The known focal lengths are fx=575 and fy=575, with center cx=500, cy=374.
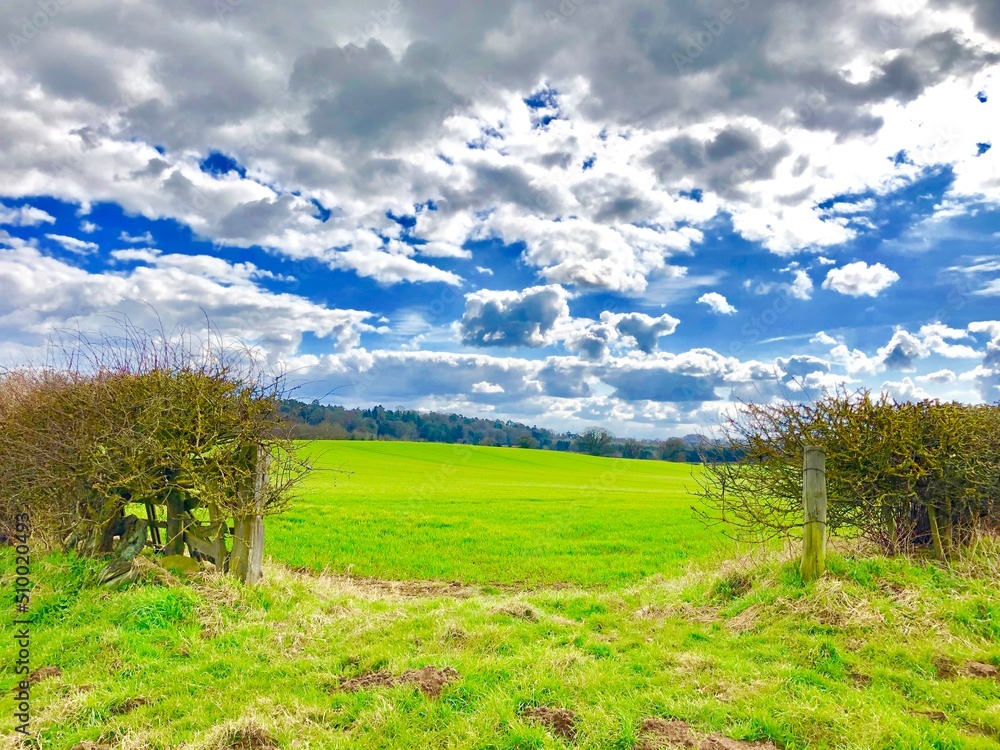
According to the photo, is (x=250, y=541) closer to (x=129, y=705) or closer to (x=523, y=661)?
(x=129, y=705)

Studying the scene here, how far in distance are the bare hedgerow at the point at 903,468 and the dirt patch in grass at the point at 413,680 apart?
603cm

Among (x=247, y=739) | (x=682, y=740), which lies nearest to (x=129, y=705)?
(x=247, y=739)

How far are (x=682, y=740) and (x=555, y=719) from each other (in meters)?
1.07

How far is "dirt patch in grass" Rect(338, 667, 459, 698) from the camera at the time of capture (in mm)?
5651

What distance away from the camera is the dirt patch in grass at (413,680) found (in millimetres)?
5651

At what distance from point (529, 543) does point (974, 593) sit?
1179cm

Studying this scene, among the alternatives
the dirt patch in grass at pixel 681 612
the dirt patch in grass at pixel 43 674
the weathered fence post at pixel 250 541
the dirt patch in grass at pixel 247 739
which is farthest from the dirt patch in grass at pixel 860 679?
the dirt patch in grass at pixel 43 674

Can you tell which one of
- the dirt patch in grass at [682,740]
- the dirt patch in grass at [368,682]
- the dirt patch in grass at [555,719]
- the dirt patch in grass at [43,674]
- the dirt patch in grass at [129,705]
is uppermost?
the dirt patch in grass at [682,740]

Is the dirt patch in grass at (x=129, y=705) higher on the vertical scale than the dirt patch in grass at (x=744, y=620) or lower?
lower

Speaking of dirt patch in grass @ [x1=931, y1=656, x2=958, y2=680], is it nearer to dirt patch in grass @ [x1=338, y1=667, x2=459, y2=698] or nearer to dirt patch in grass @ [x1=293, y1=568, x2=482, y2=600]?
dirt patch in grass @ [x1=338, y1=667, x2=459, y2=698]

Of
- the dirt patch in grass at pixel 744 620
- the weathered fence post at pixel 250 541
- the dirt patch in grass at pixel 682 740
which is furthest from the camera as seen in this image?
the weathered fence post at pixel 250 541

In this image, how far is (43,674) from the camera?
664 cm

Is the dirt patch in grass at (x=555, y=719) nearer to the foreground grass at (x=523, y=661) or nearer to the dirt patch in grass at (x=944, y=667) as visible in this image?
the foreground grass at (x=523, y=661)

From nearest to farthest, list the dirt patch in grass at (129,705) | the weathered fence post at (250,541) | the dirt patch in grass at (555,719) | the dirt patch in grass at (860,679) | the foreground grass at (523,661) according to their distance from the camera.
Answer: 1. the dirt patch in grass at (555,719)
2. the foreground grass at (523,661)
3. the dirt patch in grass at (129,705)
4. the dirt patch in grass at (860,679)
5. the weathered fence post at (250,541)
